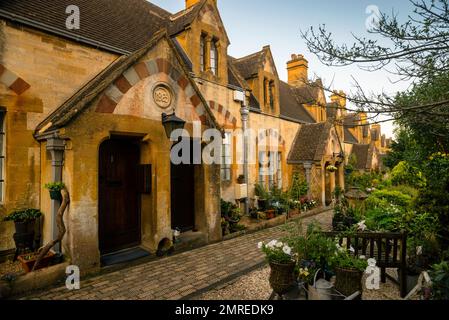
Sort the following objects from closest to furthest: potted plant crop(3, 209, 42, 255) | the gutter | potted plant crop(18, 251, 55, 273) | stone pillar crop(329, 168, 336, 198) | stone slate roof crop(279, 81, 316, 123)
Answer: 1. potted plant crop(18, 251, 55, 273)
2. potted plant crop(3, 209, 42, 255)
3. the gutter
4. stone pillar crop(329, 168, 336, 198)
5. stone slate roof crop(279, 81, 316, 123)

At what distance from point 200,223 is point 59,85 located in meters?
5.51

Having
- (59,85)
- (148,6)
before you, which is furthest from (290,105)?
(59,85)

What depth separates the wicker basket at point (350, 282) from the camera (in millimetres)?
3791

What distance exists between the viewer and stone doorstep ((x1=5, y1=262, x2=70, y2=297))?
176 inches

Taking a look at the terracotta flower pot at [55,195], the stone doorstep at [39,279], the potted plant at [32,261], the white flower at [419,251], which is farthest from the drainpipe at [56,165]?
the white flower at [419,251]

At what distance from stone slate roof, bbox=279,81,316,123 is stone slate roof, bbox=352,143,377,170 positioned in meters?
10.9

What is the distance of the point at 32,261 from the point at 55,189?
57.0 inches

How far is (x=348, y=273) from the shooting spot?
3.84 metres

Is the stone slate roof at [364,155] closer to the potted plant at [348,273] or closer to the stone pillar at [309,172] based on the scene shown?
the stone pillar at [309,172]

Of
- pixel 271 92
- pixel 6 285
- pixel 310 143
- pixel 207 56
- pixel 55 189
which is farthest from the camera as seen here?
pixel 310 143

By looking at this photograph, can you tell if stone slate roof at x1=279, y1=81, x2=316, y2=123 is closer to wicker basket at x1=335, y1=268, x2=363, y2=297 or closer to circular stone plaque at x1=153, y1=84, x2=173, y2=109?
circular stone plaque at x1=153, y1=84, x2=173, y2=109

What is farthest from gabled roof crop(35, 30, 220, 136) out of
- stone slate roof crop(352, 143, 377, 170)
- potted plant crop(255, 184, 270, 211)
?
stone slate roof crop(352, 143, 377, 170)

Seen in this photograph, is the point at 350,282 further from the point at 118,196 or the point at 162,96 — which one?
the point at 162,96

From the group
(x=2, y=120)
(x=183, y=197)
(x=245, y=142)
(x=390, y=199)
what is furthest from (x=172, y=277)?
(x=390, y=199)
